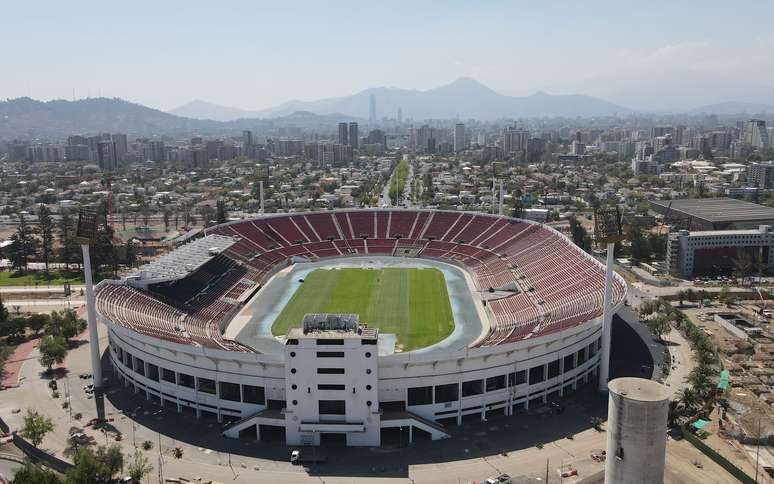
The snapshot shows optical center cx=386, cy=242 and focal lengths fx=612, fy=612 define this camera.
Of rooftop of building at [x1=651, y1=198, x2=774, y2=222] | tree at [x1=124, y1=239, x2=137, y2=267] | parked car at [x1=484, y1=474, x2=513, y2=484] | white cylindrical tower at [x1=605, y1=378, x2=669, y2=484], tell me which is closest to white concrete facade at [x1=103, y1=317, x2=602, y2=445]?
parked car at [x1=484, y1=474, x2=513, y2=484]

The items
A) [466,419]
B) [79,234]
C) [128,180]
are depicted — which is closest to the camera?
[466,419]

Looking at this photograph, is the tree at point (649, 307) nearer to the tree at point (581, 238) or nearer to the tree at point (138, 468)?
the tree at point (581, 238)

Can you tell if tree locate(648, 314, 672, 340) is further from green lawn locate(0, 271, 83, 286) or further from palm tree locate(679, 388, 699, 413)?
green lawn locate(0, 271, 83, 286)

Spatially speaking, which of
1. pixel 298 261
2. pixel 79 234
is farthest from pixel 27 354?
pixel 298 261

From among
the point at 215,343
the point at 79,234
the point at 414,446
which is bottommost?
the point at 414,446

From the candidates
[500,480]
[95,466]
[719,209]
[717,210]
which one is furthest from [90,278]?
[719,209]

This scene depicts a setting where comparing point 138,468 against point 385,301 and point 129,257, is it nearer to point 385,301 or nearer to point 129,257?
point 385,301

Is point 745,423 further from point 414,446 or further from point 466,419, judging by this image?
point 414,446
